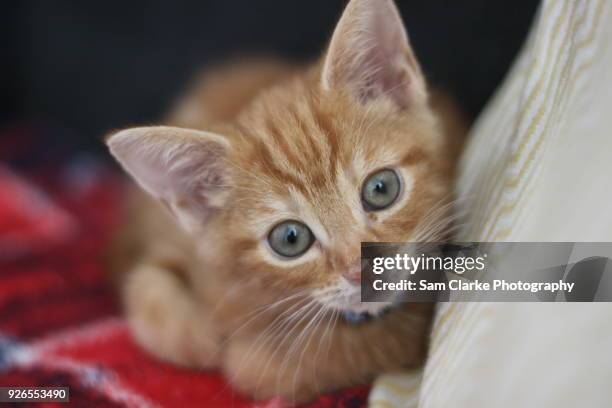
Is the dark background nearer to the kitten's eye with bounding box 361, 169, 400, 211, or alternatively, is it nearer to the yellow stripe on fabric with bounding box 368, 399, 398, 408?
the kitten's eye with bounding box 361, 169, 400, 211

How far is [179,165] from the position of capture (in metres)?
1.30

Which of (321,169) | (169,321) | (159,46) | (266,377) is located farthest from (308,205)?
(159,46)

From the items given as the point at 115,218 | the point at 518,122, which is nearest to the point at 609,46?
the point at 518,122

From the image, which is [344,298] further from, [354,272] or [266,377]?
[266,377]

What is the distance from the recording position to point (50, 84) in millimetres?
2574

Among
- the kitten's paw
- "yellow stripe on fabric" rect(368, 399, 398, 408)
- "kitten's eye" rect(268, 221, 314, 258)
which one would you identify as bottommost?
"yellow stripe on fabric" rect(368, 399, 398, 408)

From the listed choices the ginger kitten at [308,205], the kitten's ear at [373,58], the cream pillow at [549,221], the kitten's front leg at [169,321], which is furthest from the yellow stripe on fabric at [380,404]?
the kitten's ear at [373,58]

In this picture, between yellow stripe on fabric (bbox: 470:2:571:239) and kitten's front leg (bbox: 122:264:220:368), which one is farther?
kitten's front leg (bbox: 122:264:220:368)

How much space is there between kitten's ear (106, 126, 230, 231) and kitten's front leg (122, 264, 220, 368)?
252 mm

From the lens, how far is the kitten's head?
47.2 inches

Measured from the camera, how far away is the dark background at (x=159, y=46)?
1.90m

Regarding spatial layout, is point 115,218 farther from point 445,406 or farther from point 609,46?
point 609,46

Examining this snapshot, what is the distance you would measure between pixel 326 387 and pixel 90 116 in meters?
1.74

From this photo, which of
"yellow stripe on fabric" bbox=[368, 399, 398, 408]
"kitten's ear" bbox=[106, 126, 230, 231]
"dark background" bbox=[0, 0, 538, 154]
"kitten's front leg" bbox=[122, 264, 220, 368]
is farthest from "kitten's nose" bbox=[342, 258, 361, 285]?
"dark background" bbox=[0, 0, 538, 154]
